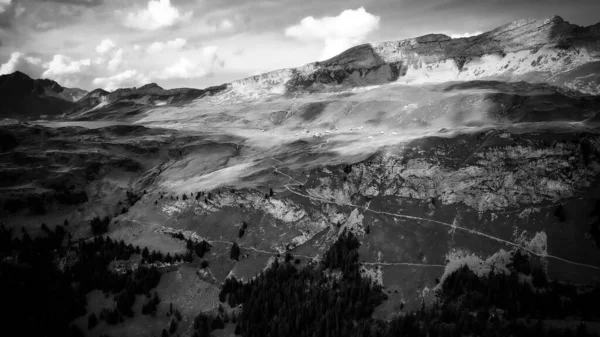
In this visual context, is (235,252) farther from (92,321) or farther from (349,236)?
(92,321)

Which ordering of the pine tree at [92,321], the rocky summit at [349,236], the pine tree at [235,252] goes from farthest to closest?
the pine tree at [235,252], the pine tree at [92,321], the rocky summit at [349,236]

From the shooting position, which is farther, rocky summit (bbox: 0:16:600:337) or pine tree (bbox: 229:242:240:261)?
pine tree (bbox: 229:242:240:261)

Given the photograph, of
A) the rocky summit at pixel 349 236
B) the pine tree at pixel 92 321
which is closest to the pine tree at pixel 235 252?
the rocky summit at pixel 349 236

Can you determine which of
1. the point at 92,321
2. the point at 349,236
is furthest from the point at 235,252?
the point at 92,321

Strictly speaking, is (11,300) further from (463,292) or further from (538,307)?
(538,307)

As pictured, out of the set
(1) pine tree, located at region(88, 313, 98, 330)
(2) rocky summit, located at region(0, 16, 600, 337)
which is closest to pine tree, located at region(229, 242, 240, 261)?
(2) rocky summit, located at region(0, 16, 600, 337)

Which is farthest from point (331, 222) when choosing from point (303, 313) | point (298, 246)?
point (303, 313)

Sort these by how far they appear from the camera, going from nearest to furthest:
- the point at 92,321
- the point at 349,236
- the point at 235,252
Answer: the point at 92,321, the point at 235,252, the point at 349,236

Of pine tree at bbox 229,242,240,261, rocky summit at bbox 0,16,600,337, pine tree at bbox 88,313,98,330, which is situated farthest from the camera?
pine tree at bbox 229,242,240,261

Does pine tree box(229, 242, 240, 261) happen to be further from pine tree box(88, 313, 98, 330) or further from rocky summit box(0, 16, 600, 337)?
pine tree box(88, 313, 98, 330)

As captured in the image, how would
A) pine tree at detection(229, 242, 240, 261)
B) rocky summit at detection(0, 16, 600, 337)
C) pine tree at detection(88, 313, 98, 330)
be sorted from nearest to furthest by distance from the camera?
rocky summit at detection(0, 16, 600, 337) → pine tree at detection(88, 313, 98, 330) → pine tree at detection(229, 242, 240, 261)

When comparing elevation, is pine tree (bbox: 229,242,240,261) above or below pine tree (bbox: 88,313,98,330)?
above

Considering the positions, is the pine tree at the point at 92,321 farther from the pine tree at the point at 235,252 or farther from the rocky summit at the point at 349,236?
the pine tree at the point at 235,252

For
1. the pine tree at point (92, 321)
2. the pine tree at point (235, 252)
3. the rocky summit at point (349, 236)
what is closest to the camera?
the rocky summit at point (349, 236)
